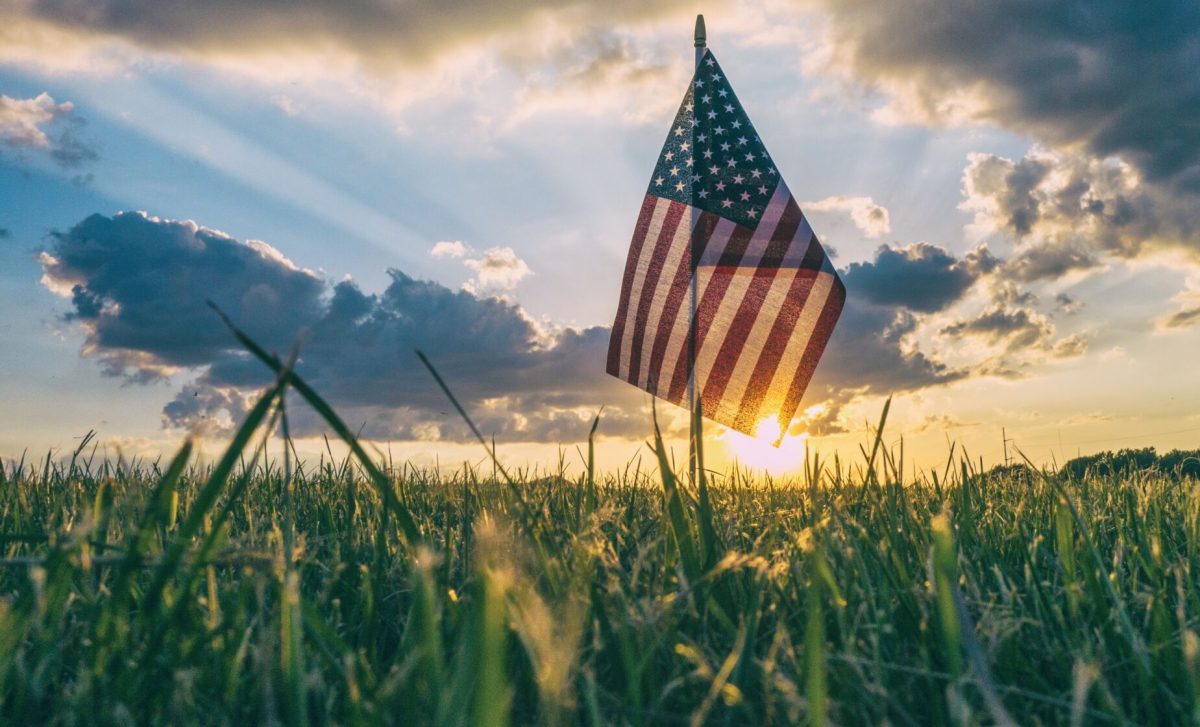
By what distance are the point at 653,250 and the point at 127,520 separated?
6513 millimetres

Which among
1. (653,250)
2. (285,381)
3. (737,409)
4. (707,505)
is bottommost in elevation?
(707,505)

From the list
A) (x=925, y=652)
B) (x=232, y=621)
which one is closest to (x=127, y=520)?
(x=232, y=621)

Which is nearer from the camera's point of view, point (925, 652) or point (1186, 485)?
point (925, 652)

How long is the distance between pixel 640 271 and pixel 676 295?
0.47 m

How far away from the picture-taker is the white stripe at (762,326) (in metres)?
8.26

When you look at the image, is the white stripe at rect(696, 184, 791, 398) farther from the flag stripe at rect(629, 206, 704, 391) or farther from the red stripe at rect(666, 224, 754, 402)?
the flag stripe at rect(629, 206, 704, 391)

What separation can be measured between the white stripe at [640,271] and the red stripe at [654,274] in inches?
1.2

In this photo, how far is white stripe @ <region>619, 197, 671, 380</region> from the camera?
863 cm

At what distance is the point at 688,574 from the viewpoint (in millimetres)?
1833

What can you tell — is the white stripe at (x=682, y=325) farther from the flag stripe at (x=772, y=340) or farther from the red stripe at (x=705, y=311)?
the flag stripe at (x=772, y=340)

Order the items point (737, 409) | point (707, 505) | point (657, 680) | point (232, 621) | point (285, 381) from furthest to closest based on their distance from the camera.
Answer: point (737, 409) → point (707, 505) → point (657, 680) → point (232, 621) → point (285, 381)

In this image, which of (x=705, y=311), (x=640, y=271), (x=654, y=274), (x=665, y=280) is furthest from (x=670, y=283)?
(x=705, y=311)

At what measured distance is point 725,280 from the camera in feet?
27.7

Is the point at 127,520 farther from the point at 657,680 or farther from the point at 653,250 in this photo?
the point at 653,250
